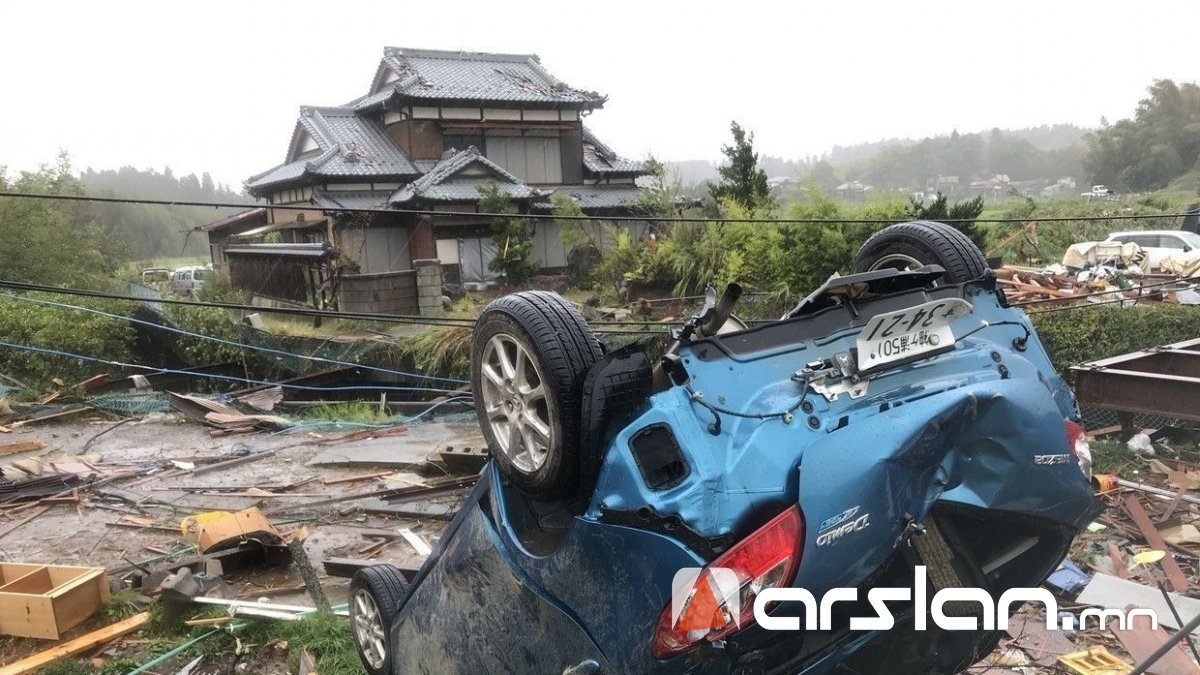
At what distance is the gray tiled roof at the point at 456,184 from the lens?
22.4m

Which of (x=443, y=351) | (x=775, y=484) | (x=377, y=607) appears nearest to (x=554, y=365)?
(x=775, y=484)

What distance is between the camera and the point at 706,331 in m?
2.22

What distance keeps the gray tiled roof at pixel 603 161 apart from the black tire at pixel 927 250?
24584 millimetres

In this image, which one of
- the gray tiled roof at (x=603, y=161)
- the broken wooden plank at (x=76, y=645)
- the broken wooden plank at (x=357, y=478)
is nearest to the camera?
the broken wooden plank at (x=76, y=645)

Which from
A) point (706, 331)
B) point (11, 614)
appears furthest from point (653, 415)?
point (11, 614)

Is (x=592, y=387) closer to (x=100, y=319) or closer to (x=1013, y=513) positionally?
(x=1013, y=513)

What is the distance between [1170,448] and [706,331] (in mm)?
6290

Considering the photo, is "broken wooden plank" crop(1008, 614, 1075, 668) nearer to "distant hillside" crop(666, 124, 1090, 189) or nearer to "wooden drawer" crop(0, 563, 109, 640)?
"wooden drawer" crop(0, 563, 109, 640)

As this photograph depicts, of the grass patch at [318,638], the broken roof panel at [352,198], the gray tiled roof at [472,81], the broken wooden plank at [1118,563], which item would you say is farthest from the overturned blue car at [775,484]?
the gray tiled roof at [472,81]

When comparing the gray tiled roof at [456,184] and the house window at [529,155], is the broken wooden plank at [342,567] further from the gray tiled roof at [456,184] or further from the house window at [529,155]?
the house window at [529,155]

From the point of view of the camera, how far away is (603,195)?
27.1 meters

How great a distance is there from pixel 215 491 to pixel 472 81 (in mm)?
21333

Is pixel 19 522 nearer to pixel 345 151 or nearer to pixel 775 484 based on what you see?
pixel 775 484

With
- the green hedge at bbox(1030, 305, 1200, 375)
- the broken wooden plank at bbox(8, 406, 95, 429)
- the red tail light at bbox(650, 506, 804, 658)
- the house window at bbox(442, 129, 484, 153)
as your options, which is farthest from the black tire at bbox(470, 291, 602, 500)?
the house window at bbox(442, 129, 484, 153)
